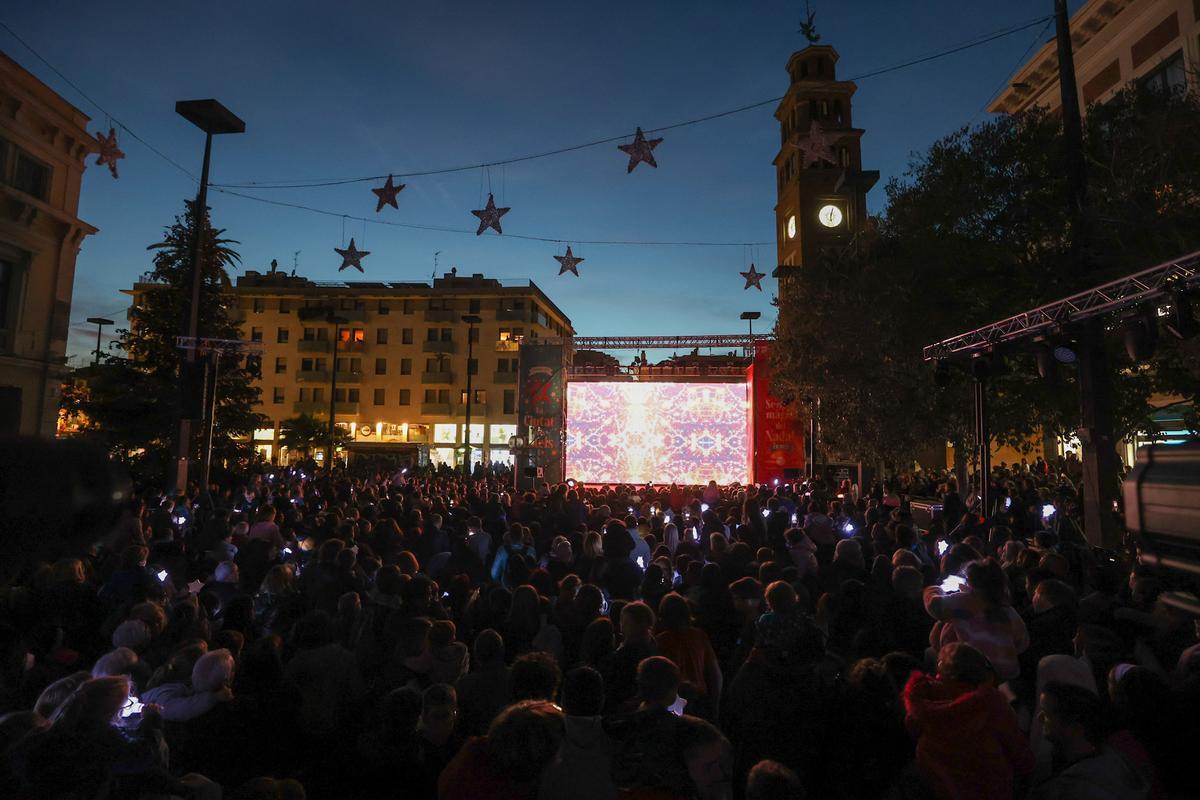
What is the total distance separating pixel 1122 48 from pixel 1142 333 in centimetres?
1917

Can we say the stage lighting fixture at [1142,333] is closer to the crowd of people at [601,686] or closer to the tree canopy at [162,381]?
the crowd of people at [601,686]

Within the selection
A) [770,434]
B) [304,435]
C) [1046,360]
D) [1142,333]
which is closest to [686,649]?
[1142,333]

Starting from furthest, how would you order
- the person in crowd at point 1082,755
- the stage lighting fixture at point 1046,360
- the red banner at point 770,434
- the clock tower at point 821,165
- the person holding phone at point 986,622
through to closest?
the clock tower at point 821,165 → the red banner at point 770,434 → the stage lighting fixture at point 1046,360 → the person holding phone at point 986,622 → the person in crowd at point 1082,755

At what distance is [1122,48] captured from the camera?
22.0 m

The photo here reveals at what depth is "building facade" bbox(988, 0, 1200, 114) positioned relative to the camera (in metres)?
19.4

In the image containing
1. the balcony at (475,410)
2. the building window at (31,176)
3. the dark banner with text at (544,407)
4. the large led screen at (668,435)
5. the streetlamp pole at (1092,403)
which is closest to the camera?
the streetlamp pole at (1092,403)

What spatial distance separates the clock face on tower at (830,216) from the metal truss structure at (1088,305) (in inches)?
1145

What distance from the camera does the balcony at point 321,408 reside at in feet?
177

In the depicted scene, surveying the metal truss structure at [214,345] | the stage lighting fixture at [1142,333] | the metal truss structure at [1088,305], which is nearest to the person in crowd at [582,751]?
the metal truss structure at [1088,305]

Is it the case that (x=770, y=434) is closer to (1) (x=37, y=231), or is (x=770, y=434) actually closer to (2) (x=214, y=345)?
(2) (x=214, y=345)

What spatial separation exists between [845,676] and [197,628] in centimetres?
415

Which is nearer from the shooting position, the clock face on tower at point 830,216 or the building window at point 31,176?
the building window at point 31,176

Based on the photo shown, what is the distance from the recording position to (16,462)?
1.15 meters

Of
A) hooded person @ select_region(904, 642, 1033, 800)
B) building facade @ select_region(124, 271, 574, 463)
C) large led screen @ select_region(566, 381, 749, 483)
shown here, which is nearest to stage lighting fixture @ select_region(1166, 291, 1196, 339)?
hooded person @ select_region(904, 642, 1033, 800)
